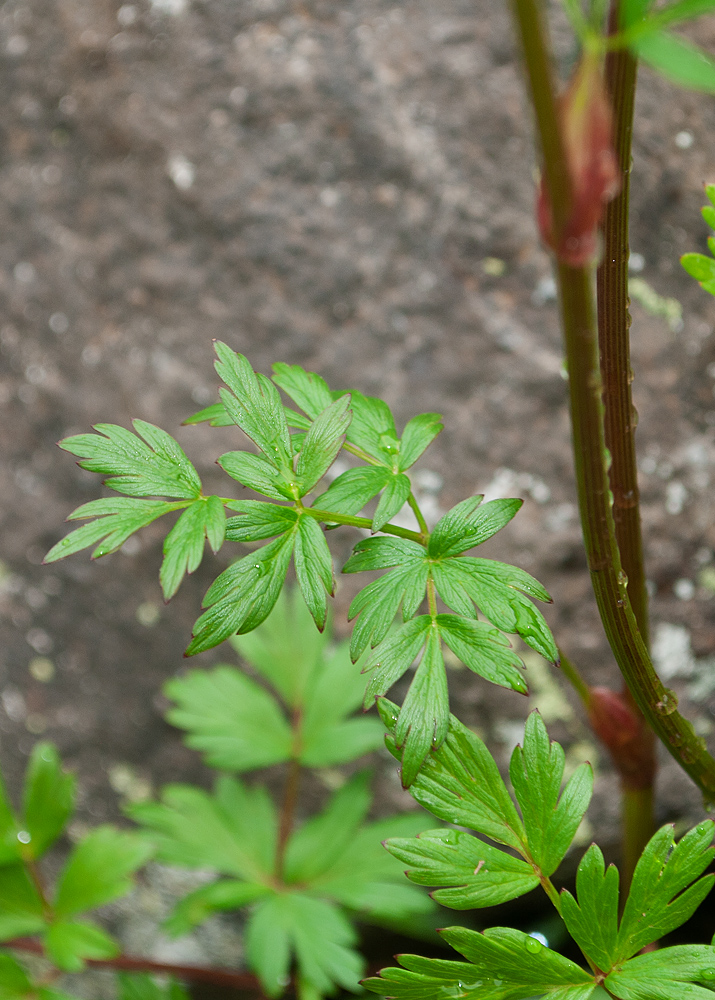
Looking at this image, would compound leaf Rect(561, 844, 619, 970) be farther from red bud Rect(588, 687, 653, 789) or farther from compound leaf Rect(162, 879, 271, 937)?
compound leaf Rect(162, 879, 271, 937)

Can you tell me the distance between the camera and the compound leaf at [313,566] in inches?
25.4

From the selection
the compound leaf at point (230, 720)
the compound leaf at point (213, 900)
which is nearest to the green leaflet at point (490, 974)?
the compound leaf at point (213, 900)

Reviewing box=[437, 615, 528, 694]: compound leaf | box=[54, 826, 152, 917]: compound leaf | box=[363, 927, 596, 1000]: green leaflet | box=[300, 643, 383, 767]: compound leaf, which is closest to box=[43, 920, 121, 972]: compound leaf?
box=[54, 826, 152, 917]: compound leaf

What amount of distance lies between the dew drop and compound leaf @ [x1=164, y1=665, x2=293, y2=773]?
775mm

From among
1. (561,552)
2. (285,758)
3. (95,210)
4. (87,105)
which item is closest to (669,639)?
(561,552)

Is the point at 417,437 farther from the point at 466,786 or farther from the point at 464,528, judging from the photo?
the point at 466,786

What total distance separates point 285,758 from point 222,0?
52.1 inches

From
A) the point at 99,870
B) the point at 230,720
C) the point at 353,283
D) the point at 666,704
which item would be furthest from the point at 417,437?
the point at 99,870

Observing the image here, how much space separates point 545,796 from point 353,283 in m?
0.90

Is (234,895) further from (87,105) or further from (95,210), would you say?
(87,105)

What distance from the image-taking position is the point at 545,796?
736 mm

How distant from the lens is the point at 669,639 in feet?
4.22

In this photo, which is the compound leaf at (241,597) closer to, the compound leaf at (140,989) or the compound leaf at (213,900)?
the compound leaf at (213,900)

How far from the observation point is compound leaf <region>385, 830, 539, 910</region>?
2.32ft
